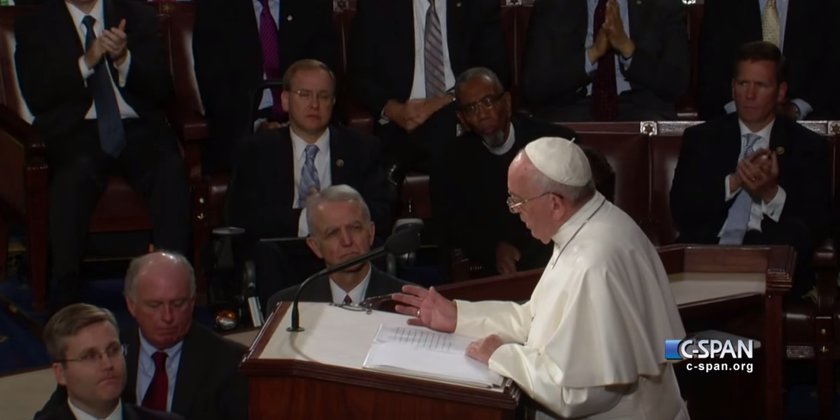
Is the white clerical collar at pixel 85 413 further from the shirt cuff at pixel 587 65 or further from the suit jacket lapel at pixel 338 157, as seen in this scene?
the shirt cuff at pixel 587 65

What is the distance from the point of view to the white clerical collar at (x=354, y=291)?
466 centimetres

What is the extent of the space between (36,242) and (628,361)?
142 inches

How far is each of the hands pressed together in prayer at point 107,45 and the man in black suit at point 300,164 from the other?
825mm

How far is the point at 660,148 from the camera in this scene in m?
6.14

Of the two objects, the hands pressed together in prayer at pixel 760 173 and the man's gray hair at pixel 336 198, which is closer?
the man's gray hair at pixel 336 198

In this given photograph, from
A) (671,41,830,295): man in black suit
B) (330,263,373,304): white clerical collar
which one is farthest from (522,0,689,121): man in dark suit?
(330,263,373,304): white clerical collar

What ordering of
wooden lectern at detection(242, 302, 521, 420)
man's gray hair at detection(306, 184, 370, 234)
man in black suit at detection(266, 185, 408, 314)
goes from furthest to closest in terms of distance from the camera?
man's gray hair at detection(306, 184, 370, 234) → man in black suit at detection(266, 185, 408, 314) → wooden lectern at detection(242, 302, 521, 420)

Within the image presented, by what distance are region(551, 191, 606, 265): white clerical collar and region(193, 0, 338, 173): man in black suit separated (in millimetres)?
3268

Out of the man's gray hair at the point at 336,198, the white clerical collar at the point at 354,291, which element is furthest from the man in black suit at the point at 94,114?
the white clerical collar at the point at 354,291

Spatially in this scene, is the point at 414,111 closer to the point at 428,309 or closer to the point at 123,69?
the point at 123,69

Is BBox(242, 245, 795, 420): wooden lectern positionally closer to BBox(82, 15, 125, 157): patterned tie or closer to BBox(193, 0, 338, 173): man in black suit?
BBox(82, 15, 125, 157): patterned tie

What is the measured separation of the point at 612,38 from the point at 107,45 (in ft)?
7.60

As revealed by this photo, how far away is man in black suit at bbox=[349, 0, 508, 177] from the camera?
6797mm

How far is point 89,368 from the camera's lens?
3.79 metres
